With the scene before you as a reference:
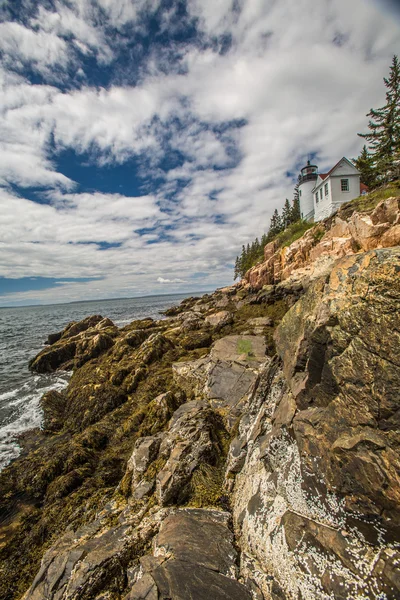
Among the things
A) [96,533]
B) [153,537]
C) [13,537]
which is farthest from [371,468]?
[13,537]

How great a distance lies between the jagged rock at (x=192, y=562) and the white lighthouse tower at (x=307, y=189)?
48.6 m

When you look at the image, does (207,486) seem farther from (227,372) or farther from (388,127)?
(388,127)

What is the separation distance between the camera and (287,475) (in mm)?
4734

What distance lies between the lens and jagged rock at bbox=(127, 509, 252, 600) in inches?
149

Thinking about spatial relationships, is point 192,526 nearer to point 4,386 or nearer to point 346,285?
point 346,285

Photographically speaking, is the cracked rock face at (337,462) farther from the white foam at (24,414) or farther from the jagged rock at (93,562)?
the white foam at (24,414)

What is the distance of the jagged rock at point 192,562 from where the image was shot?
3785 mm

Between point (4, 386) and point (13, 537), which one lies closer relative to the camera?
point (13, 537)

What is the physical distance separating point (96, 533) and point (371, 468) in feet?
19.7

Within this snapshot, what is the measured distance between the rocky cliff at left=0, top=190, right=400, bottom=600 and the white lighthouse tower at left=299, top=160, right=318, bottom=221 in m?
46.0

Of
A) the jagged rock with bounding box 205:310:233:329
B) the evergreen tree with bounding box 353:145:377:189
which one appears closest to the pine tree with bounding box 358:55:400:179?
the evergreen tree with bounding box 353:145:377:189

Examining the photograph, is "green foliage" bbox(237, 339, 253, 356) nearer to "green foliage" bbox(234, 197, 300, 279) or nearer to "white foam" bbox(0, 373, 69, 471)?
"white foam" bbox(0, 373, 69, 471)

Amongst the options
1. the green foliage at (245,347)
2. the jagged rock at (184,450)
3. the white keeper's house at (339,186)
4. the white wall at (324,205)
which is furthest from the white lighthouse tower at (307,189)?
the jagged rock at (184,450)

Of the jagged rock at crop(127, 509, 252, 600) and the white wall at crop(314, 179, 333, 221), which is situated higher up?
the white wall at crop(314, 179, 333, 221)
